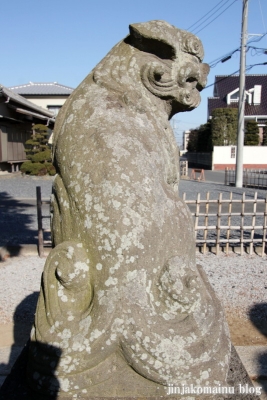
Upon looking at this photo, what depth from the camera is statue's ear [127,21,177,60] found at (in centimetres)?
186

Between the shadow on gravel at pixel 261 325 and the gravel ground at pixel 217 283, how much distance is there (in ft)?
0.04

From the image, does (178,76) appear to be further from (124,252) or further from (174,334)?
(174,334)

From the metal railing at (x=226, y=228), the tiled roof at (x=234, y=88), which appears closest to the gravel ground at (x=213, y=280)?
the metal railing at (x=226, y=228)

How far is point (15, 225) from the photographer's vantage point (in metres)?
8.61

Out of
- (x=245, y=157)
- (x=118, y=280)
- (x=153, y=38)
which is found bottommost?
(x=118, y=280)

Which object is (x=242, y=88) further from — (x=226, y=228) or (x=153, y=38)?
(x=153, y=38)

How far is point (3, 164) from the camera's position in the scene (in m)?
17.5

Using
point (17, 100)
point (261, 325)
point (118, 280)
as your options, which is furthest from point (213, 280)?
point (17, 100)

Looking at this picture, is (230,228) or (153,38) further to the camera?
→ (230,228)

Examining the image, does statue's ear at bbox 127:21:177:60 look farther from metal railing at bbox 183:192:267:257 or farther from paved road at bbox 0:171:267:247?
paved road at bbox 0:171:267:247

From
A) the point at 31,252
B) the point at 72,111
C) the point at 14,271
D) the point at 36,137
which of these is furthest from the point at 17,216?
the point at 36,137

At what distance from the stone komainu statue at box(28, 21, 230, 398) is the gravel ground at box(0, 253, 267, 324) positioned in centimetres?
273

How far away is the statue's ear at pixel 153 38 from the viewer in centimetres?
186

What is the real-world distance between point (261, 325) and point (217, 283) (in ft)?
4.04
